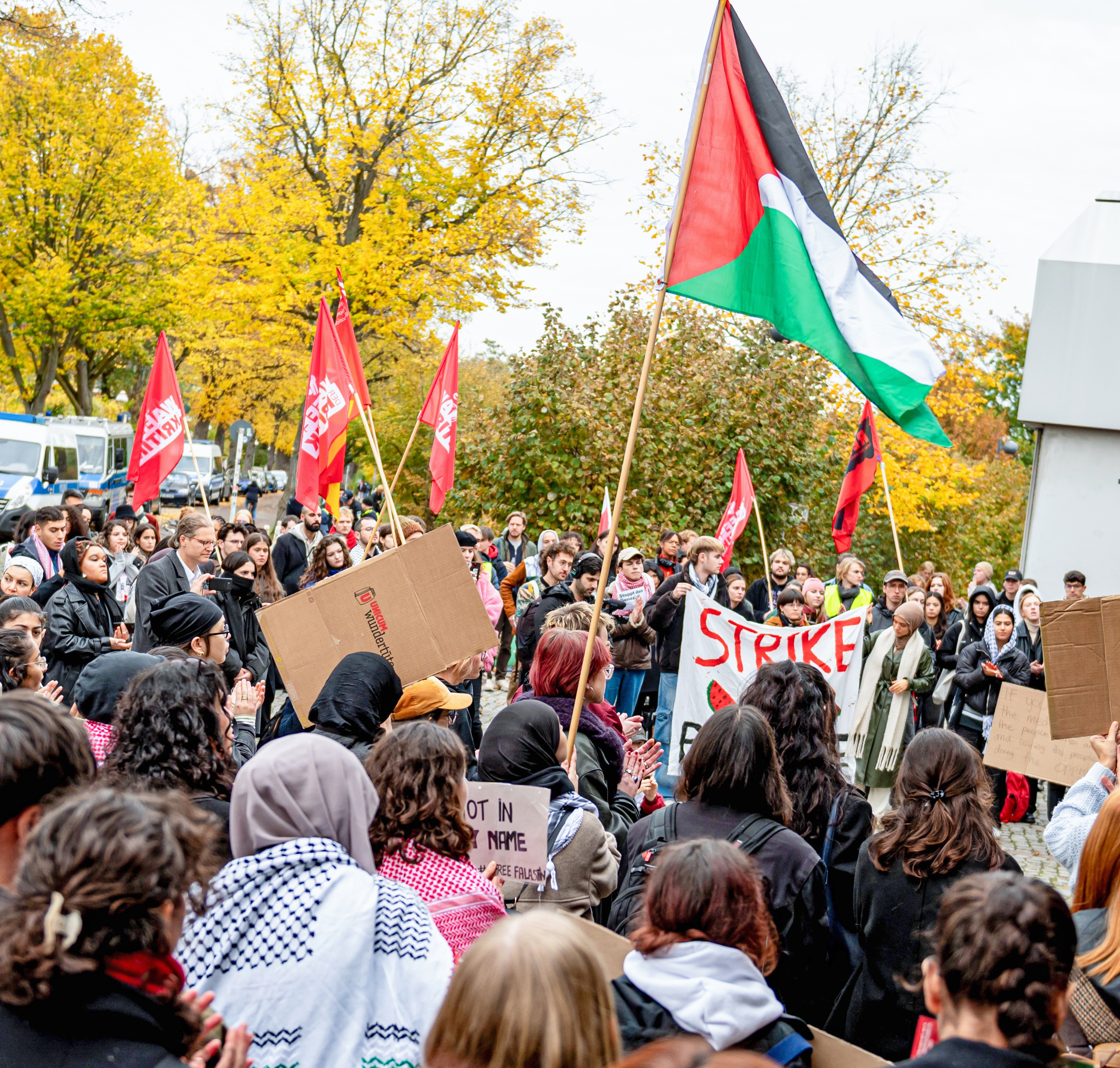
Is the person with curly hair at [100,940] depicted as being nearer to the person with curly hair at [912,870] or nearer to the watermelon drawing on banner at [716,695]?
the person with curly hair at [912,870]

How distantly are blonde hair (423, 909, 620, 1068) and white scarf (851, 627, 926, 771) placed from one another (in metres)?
6.97

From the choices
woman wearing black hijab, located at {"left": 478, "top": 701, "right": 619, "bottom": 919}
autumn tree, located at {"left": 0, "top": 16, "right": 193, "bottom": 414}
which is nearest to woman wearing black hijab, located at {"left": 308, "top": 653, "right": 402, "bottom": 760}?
woman wearing black hijab, located at {"left": 478, "top": 701, "right": 619, "bottom": 919}

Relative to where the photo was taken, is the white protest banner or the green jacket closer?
the white protest banner

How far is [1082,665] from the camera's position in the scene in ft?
15.8

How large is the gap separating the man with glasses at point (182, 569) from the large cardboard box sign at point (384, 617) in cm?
199

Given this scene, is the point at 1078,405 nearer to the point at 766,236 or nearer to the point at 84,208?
the point at 766,236

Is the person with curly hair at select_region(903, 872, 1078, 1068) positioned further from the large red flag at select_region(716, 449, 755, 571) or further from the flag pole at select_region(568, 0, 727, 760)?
the large red flag at select_region(716, 449, 755, 571)

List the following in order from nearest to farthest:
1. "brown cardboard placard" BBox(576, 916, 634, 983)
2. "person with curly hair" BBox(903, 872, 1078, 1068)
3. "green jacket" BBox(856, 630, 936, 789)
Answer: "person with curly hair" BBox(903, 872, 1078, 1068) → "brown cardboard placard" BBox(576, 916, 634, 983) → "green jacket" BBox(856, 630, 936, 789)

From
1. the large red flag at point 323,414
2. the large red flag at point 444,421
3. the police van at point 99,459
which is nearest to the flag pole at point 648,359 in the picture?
the large red flag at point 323,414

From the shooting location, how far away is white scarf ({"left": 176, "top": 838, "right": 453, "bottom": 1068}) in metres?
2.59

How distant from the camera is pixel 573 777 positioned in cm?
460

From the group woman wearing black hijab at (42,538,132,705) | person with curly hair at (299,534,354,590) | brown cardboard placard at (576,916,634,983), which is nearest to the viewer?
brown cardboard placard at (576,916,634,983)

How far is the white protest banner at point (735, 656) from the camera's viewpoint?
7.31 meters

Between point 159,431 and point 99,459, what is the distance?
761 inches
